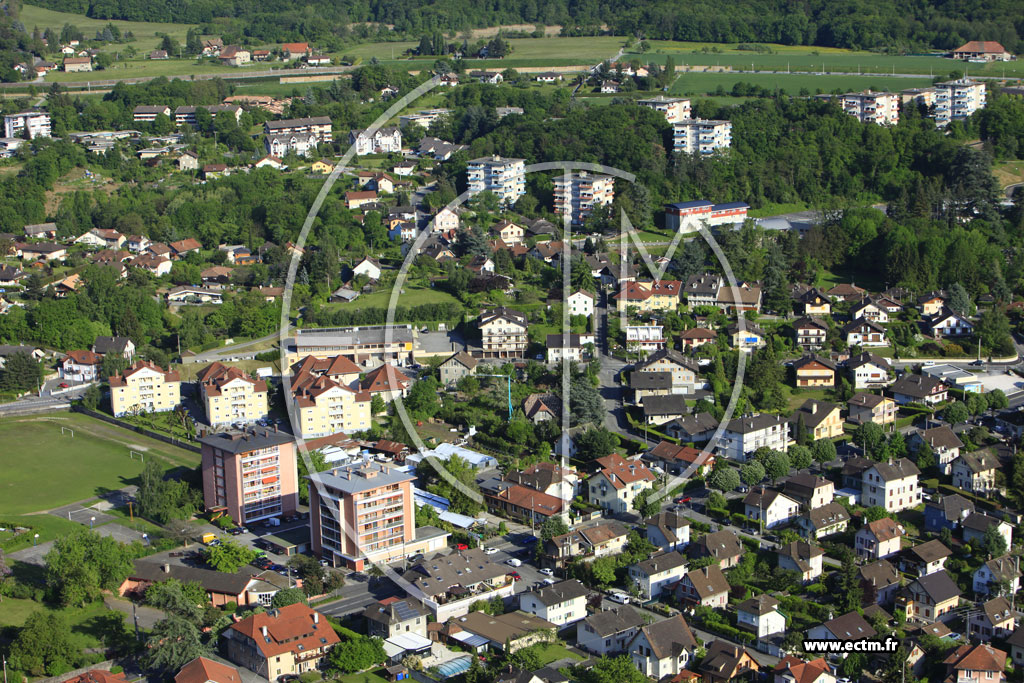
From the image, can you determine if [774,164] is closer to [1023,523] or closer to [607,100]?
[607,100]

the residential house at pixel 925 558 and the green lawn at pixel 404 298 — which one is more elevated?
the green lawn at pixel 404 298

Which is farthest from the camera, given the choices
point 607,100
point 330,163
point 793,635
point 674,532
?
point 607,100

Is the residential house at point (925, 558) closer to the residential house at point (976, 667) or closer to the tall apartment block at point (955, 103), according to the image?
the residential house at point (976, 667)

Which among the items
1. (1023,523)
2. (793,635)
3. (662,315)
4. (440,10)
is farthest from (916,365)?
(440,10)

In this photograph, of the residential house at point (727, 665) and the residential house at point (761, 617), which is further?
the residential house at point (761, 617)

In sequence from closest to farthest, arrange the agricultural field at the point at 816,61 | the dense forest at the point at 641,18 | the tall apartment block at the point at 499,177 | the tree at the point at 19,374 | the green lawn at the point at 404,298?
the tree at the point at 19,374, the green lawn at the point at 404,298, the tall apartment block at the point at 499,177, the agricultural field at the point at 816,61, the dense forest at the point at 641,18

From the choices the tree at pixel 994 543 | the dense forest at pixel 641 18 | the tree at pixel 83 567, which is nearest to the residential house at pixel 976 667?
the tree at pixel 994 543

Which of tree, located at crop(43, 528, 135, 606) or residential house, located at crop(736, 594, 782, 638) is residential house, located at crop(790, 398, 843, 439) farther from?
tree, located at crop(43, 528, 135, 606)

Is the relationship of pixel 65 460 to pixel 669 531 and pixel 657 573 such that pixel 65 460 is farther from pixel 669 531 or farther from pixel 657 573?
pixel 657 573
